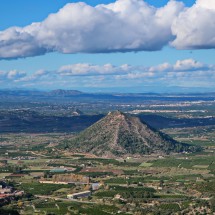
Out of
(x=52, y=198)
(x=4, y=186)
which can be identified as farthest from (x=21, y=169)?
(x=52, y=198)

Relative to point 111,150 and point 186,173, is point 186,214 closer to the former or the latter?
point 186,173

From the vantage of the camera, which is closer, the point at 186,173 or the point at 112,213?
the point at 112,213

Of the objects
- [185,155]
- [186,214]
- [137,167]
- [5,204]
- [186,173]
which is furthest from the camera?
[185,155]

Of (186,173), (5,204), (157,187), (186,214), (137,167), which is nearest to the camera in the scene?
(186,214)

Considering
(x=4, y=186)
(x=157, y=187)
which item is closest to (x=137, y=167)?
(x=157, y=187)

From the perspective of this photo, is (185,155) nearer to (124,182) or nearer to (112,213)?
(124,182)

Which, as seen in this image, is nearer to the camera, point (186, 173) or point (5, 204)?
point (5, 204)

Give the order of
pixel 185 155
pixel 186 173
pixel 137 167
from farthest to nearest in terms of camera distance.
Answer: pixel 185 155 < pixel 137 167 < pixel 186 173

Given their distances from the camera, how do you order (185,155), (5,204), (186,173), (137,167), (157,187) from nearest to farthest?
(5,204)
(157,187)
(186,173)
(137,167)
(185,155)
